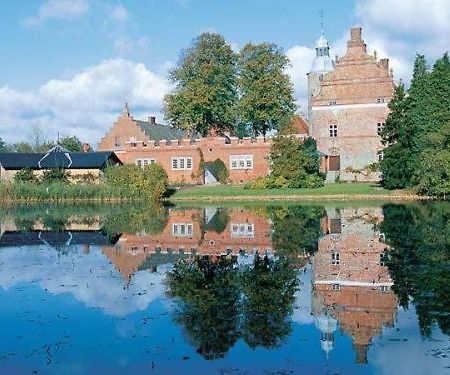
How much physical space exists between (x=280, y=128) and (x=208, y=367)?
133 feet

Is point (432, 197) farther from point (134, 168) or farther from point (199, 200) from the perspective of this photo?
point (134, 168)

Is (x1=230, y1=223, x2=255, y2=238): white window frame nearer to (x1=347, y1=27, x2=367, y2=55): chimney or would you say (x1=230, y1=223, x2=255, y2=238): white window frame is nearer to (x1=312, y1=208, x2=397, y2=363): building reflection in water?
(x1=312, y1=208, x2=397, y2=363): building reflection in water

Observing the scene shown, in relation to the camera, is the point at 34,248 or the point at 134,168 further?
the point at 134,168

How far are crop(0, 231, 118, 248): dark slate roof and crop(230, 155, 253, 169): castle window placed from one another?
31.5m

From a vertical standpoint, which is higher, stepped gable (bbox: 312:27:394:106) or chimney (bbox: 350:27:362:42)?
chimney (bbox: 350:27:362:42)

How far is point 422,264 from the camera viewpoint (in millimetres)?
13094

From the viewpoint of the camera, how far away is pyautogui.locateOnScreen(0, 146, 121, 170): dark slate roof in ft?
171

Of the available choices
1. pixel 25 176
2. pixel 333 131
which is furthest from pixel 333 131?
pixel 25 176

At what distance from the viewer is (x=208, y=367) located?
6.91 meters

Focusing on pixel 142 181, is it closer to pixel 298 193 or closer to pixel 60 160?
pixel 298 193

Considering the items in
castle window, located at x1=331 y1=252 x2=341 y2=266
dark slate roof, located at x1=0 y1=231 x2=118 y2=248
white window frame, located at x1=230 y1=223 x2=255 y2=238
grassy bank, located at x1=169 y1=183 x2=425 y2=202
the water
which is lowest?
the water

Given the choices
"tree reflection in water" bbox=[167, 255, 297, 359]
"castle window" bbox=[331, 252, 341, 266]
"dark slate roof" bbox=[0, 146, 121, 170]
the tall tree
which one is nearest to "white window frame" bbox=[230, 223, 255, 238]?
"castle window" bbox=[331, 252, 341, 266]

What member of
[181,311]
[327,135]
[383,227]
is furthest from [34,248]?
[327,135]

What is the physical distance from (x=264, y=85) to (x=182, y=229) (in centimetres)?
3228
